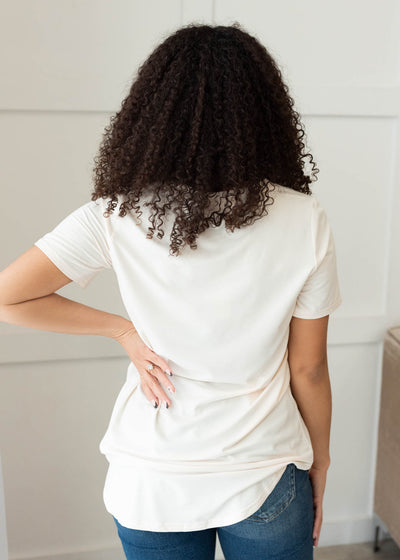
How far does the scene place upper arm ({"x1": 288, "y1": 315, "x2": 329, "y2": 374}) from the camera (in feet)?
3.34

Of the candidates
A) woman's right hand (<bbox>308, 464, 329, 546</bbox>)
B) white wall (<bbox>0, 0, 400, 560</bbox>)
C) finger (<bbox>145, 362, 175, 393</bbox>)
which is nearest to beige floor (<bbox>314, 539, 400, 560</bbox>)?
white wall (<bbox>0, 0, 400, 560</bbox>)

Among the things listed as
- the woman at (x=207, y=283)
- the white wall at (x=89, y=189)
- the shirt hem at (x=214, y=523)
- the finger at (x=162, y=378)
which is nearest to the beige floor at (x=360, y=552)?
the white wall at (x=89, y=189)

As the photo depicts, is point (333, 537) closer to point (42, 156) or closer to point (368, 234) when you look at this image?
point (368, 234)

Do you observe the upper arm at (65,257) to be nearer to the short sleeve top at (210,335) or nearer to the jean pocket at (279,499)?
the short sleeve top at (210,335)

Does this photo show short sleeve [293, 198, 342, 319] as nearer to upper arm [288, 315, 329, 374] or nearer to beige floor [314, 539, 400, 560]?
upper arm [288, 315, 329, 374]

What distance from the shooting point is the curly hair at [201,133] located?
0.86 m

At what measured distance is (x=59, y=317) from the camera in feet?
3.75

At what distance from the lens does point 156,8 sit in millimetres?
1632

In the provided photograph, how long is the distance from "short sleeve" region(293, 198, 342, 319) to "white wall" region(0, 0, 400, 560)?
35.7 inches

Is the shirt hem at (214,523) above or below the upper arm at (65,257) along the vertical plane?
below

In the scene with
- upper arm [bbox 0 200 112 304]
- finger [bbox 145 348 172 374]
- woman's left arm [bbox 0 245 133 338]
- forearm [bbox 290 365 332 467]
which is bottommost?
forearm [bbox 290 365 332 467]

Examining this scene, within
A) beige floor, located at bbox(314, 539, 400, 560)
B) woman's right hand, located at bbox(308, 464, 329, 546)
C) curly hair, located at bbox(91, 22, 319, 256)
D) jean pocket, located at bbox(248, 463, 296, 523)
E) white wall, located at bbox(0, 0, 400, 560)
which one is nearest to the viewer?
curly hair, located at bbox(91, 22, 319, 256)

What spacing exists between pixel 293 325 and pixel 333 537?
57.4 inches

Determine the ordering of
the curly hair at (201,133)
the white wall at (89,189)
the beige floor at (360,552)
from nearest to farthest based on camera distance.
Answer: the curly hair at (201,133)
the white wall at (89,189)
the beige floor at (360,552)
